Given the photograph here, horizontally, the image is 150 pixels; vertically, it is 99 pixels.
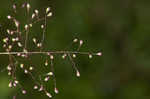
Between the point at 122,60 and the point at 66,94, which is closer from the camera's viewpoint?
the point at 66,94

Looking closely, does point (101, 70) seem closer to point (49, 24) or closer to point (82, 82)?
point (82, 82)

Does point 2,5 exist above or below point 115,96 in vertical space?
above

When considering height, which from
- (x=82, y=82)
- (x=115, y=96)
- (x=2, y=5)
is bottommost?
(x=115, y=96)

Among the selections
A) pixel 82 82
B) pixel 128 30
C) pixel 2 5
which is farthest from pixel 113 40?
pixel 2 5

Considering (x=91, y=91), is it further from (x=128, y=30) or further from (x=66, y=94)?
(x=128, y=30)

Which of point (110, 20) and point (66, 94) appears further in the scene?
point (110, 20)

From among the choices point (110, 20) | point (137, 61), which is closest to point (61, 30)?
point (110, 20)
